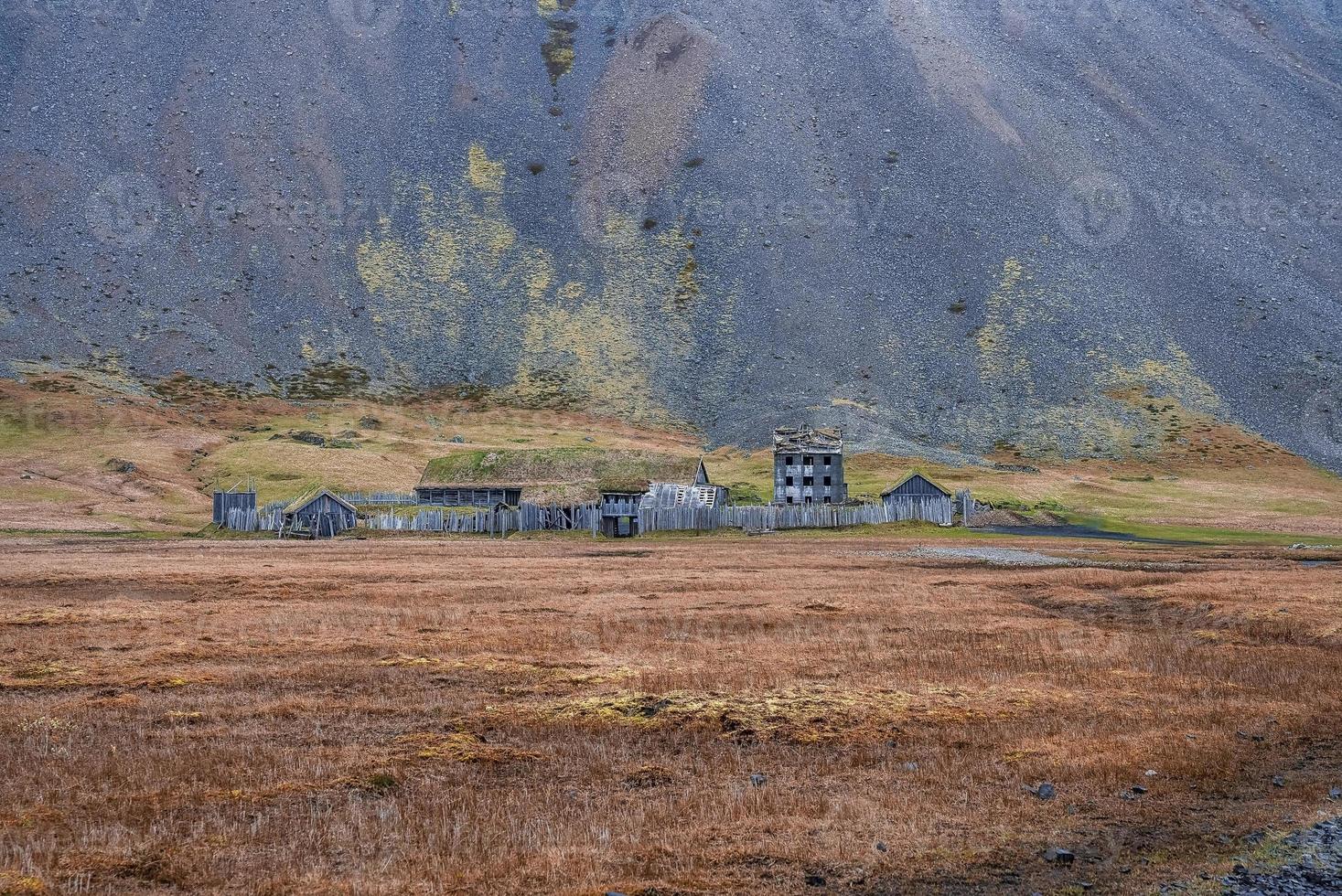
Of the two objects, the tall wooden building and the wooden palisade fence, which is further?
the tall wooden building

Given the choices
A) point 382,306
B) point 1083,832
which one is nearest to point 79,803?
point 1083,832

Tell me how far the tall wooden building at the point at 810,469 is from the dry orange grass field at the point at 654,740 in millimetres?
50639

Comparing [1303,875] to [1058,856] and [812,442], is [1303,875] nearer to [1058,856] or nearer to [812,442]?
[1058,856]

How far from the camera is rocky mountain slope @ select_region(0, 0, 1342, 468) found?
127750 mm

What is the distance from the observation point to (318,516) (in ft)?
249

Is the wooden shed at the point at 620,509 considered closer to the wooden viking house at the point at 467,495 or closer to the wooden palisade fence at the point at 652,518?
the wooden palisade fence at the point at 652,518

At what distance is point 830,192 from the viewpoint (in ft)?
513

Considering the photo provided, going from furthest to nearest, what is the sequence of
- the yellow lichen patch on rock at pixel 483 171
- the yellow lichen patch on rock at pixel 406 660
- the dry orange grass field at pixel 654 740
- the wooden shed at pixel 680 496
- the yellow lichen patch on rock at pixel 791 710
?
1. the yellow lichen patch on rock at pixel 483 171
2. the wooden shed at pixel 680 496
3. the yellow lichen patch on rock at pixel 406 660
4. the yellow lichen patch on rock at pixel 791 710
5. the dry orange grass field at pixel 654 740

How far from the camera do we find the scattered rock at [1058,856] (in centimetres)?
1283

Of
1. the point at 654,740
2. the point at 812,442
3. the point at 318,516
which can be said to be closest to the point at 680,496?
the point at 812,442

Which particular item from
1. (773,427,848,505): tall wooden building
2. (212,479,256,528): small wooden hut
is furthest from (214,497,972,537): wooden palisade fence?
(773,427,848,505): tall wooden building

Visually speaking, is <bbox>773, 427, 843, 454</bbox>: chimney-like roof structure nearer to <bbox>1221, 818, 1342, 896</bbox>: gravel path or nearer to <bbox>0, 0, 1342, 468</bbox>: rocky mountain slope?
<bbox>0, 0, 1342, 468</bbox>: rocky mountain slope

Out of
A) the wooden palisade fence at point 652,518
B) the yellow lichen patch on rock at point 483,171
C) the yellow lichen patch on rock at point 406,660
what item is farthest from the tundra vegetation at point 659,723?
the yellow lichen patch on rock at point 483,171

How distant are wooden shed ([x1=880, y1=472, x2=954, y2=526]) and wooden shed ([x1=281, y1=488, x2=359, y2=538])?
124 feet
